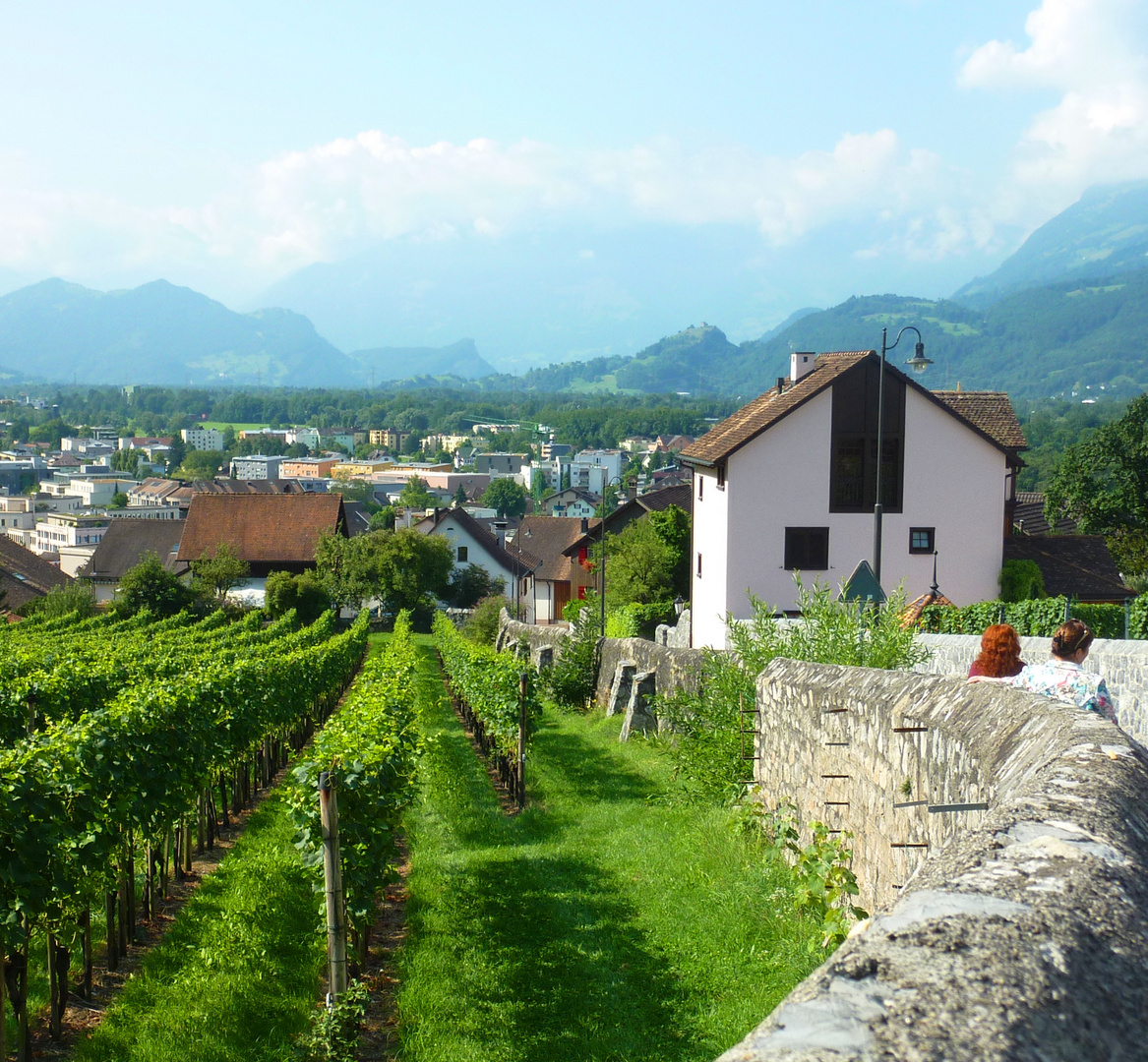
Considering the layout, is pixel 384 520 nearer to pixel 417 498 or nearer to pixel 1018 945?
pixel 417 498

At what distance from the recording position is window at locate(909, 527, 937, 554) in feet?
95.0

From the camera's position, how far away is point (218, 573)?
60.8m

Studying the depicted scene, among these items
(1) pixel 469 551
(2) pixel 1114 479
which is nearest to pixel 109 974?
(2) pixel 1114 479

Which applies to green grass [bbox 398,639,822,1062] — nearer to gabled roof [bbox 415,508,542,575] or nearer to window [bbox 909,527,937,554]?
window [bbox 909,527,937,554]

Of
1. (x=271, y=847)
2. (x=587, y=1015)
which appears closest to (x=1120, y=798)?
(x=587, y=1015)

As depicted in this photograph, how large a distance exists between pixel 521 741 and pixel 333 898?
8.01 metres

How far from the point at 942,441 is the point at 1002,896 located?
92.6ft

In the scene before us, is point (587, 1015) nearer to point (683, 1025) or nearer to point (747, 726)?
point (683, 1025)

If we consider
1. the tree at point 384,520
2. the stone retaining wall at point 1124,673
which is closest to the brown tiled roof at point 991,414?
the stone retaining wall at point 1124,673

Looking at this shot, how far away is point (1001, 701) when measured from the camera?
5.72 meters

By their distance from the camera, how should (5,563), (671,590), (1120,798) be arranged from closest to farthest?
(1120,798)
(671,590)
(5,563)

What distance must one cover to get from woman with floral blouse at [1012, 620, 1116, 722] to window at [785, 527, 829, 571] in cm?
2127

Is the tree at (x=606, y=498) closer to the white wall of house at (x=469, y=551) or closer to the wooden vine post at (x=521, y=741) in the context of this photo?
the wooden vine post at (x=521, y=741)

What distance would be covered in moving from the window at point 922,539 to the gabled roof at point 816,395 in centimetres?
297
